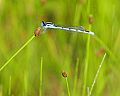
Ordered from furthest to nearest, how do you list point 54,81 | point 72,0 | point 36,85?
point 72,0, point 54,81, point 36,85

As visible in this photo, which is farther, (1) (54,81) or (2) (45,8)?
(2) (45,8)

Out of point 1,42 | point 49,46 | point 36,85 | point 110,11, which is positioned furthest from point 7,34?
point 110,11

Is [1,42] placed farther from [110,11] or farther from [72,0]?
[110,11]

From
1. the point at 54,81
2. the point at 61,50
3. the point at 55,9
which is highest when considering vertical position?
the point at 55,9

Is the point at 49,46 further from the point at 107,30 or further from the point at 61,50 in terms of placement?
the point at 107,30

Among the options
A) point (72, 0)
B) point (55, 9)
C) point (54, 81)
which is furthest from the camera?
point (55, 9)

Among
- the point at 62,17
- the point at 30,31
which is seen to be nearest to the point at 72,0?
the point at 62,17

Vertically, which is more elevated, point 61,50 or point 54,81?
point 61,50
